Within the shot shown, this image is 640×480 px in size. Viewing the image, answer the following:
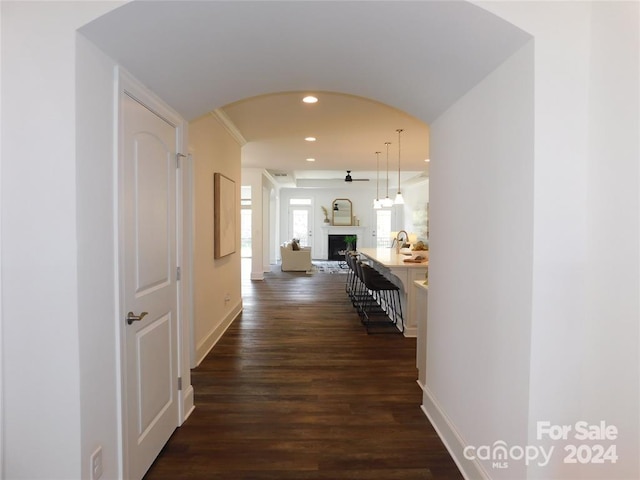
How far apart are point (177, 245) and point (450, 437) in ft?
6.79

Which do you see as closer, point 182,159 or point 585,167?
point 585,167

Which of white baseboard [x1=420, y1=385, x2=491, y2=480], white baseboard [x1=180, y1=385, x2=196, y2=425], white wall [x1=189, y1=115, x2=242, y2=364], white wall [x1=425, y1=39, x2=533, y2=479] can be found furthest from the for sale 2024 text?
white wall [x1=189, y1=115, x2=242, y2=364]

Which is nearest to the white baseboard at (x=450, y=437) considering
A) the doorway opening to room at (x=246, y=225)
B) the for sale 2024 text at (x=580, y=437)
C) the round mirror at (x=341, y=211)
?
the for sale 2024 text at (x=580, y=437)

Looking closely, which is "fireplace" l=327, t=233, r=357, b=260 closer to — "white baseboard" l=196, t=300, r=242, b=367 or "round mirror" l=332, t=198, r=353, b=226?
"round mirror" l=332, t=198, r=353, b=226

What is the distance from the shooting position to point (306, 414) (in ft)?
8.36

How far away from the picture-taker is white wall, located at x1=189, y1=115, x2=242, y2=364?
11.0 feet

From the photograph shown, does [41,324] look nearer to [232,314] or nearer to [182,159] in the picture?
[182,159]

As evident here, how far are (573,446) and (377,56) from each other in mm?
1982

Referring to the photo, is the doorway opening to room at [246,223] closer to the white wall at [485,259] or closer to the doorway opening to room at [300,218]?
the doorway opening to room at [300,218]

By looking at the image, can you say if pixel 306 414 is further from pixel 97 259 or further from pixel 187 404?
pixel 97 259

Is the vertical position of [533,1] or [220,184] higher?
[533,1]

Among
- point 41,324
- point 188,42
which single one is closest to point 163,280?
point 41,324

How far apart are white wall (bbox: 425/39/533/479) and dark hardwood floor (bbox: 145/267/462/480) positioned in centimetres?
30

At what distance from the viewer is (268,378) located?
3141 millimetres
